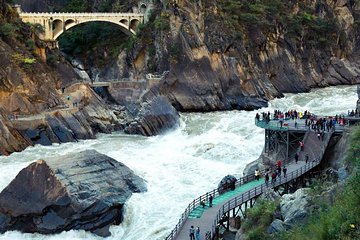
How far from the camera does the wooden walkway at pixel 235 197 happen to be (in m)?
29.9

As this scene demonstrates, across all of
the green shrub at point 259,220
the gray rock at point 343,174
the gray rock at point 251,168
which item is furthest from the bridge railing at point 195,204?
the gray rock at point 343,174

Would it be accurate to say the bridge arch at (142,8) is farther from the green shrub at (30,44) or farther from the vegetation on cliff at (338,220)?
the vegetation on cliff at (338,220)

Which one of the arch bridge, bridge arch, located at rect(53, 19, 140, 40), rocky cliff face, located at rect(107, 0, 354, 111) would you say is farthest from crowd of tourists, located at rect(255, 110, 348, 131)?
bridge arch, located at rect(53, 19, 140, 40)

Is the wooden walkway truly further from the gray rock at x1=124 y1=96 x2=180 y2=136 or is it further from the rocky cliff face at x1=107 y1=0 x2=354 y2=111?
the rocky cliff face at x1=107 y1=0 x2=354 y2=111

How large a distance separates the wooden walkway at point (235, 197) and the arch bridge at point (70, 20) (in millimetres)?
47963

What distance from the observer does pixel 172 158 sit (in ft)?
160

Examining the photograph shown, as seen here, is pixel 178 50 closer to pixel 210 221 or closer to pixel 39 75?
pixel 39 75

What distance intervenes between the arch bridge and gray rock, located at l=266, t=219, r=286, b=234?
58.3 metres

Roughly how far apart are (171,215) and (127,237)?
3.45 meters

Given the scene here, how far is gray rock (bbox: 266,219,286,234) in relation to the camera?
23472mm

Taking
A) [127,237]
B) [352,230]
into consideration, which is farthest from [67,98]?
[352,230]

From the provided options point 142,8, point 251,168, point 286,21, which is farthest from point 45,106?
point 286,21

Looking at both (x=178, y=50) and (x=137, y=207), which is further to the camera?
(x=178, y=50)

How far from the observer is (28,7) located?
104 metres
